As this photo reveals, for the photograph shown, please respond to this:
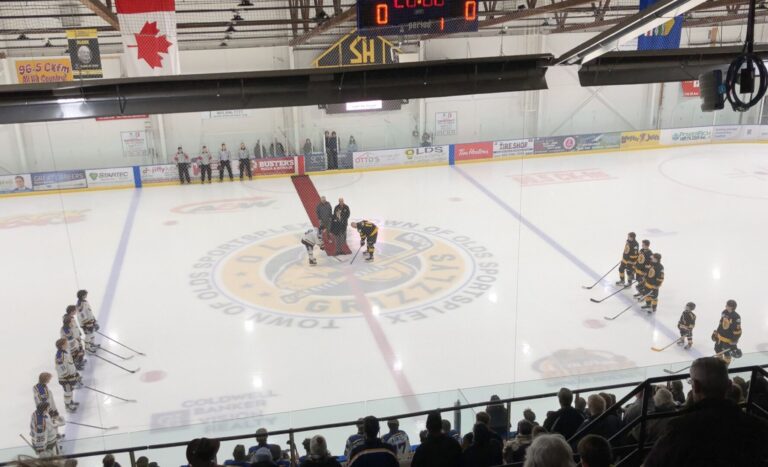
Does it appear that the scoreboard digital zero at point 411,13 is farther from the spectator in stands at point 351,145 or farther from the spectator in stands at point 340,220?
the spectator in stands at point 351,145

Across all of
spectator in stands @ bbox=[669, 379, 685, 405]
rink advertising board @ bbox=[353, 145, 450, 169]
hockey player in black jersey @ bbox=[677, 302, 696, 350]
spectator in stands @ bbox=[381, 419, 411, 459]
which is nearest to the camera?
spectator in stands @ bbox=[381, 419, 411, 459]

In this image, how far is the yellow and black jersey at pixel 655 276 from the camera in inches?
420

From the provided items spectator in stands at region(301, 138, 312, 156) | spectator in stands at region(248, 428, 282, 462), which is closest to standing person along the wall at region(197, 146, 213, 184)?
spectator in stands at region(301, 138, 312, 156)

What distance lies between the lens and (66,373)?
8.33 meters

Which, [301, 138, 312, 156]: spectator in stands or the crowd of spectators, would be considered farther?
[301, 138, 312, 156]: spectator in stands

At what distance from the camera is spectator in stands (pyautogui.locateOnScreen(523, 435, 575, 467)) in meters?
2.24

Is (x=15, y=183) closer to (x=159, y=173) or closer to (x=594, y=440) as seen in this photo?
(x=159, y=173)

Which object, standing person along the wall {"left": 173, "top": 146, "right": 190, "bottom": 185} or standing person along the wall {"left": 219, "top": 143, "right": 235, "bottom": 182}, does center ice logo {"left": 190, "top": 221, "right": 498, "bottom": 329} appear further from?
standing person along the wall {"left": 173, "top": 146, "right": 190, "bottom": 185}

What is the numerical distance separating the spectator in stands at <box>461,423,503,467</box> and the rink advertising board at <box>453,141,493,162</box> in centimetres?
2010

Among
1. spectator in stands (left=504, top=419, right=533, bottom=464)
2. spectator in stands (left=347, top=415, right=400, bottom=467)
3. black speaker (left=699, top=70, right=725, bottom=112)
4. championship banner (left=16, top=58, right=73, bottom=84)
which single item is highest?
championship banner (left=16, top=58, right=73, bottom=84)

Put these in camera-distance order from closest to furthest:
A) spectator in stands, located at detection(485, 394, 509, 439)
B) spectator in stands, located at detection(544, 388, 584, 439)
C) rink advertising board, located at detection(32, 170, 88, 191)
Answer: spectator in stands, located at detection(544, 388, 584, 439), spectator in stands, located at detection(485, 394, 509, 439), rink advertising board, located at detection(32, 170, 88, 191)

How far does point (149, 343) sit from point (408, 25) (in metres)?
6.46

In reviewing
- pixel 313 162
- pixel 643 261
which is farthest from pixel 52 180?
pixel 643 261

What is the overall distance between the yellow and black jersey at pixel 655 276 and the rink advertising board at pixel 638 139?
15.2 metres
